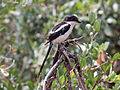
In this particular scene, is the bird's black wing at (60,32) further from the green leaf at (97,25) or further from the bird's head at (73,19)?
the green leaf at (97,25)

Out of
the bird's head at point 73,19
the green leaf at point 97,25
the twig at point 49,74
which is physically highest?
the bird's head at point 73,19

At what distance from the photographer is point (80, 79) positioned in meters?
1.80

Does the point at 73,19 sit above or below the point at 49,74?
above

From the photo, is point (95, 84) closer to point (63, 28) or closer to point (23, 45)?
point (63, 28)

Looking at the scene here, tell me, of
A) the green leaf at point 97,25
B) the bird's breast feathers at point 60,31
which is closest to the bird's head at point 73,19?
the bird's breast feathers at point 60,31

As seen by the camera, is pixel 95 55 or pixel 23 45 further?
pixel 23 45

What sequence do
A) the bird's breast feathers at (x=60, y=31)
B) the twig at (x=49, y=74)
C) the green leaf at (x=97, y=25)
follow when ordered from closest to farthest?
the twig at (x=49, y=74) < the green leaf at (x=97, y=25) < the bird's breast feathers at (x=60, y=31)

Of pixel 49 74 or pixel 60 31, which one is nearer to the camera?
pixel 49 74

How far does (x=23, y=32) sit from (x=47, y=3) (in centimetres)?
59

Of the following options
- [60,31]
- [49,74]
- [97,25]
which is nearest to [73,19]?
[60,31]

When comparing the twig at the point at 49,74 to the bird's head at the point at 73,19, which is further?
the bird's head at the point at 73,19

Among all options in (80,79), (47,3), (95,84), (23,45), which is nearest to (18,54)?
(23,45)

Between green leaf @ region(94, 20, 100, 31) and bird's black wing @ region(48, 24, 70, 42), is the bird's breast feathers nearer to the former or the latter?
bird's black wing @ region(48, 24, 70, 42)

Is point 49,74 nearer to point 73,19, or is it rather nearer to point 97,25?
point 97,25
